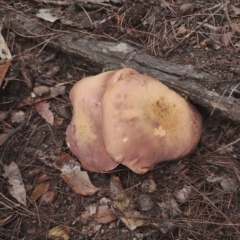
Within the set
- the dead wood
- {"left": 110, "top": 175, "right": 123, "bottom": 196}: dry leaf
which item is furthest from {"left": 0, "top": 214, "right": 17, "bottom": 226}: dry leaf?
the dead wood

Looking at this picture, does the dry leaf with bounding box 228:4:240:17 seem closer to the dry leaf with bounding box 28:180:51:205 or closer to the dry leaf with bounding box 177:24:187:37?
the dry leaf with bounding box 177:24:187:37

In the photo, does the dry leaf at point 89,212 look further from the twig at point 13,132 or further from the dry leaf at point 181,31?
the dry leaf at point 181,31

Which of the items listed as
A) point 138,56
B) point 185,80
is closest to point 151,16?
point 138,56

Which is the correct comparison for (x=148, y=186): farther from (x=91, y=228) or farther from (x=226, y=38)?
(x=226, y=38)

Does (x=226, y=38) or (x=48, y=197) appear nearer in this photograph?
(x=48, y=197)

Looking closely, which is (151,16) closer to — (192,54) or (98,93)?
(192,54)

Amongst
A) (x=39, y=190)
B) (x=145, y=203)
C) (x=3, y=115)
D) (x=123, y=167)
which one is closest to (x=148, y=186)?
(x=145, y=203)
